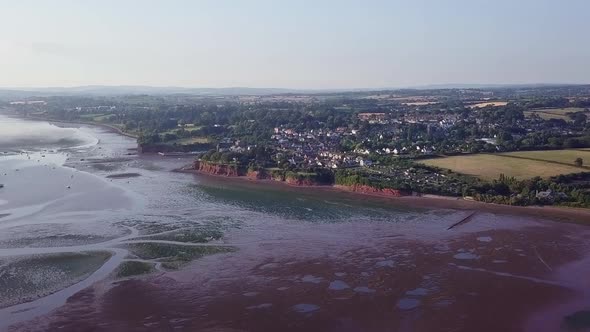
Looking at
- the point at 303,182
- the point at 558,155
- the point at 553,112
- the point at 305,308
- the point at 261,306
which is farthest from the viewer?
the point at 553,112

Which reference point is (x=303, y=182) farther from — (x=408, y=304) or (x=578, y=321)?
(x=578, y=321)

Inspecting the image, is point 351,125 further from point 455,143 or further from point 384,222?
point 384,222

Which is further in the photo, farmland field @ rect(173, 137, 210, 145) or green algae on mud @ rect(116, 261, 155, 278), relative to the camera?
farmland field @ rect(173, 137, 210, 145)

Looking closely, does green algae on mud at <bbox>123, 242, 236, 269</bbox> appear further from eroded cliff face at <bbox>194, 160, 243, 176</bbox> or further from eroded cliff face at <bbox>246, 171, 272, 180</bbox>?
eroded cliff face at <bbox>194, 160, 243, 176</bbox>

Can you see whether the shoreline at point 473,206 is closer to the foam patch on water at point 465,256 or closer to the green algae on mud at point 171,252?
the foam patch on water at point 465,256

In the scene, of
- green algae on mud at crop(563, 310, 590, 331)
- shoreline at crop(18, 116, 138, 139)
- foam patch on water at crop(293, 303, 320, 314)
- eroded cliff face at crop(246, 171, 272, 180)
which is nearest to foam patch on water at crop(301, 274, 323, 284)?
foam patch on water at crop(293, 303, 320, 314)

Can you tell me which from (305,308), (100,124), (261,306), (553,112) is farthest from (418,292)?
(100,124)
